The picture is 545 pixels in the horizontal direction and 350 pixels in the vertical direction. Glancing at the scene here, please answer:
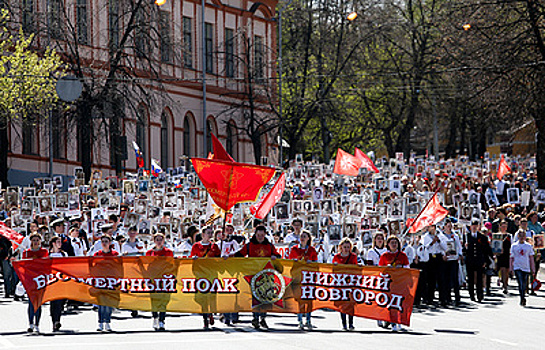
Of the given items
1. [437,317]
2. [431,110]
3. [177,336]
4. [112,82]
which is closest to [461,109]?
[431,110]

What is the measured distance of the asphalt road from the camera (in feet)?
49.5

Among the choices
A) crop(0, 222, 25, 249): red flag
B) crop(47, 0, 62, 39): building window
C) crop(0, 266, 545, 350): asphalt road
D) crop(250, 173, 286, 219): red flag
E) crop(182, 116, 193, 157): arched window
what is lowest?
crop(0, 266, 545, 350): asphalt road

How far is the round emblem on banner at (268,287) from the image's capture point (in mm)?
17203

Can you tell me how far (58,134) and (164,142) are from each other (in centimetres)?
1020

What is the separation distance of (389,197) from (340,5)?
3312cm

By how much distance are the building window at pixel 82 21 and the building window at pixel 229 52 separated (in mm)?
11489

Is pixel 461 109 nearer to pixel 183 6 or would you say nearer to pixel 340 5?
pixel 340 5

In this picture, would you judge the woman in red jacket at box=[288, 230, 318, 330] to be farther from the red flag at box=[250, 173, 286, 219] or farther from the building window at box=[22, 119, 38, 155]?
the building window at box=[22, 119, 38, 155]

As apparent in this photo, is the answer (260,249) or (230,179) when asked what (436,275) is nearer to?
(260,249)

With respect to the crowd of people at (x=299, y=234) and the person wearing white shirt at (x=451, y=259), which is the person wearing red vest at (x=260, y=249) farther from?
the person wearing white shirt at (x=451, y=259)

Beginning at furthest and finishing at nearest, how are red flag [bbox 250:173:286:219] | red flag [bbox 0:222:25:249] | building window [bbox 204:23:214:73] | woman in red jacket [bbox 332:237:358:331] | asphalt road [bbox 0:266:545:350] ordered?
building window [bbox 204:23:214:73] → red flag [bbox 250:173:286:219] → red flag [bbox 0:222:25:249] → woman in red jacket [bbox 332:237:358:331] → asphalt road [bbox 0:266:545:350]

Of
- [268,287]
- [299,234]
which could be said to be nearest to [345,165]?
[299,234]

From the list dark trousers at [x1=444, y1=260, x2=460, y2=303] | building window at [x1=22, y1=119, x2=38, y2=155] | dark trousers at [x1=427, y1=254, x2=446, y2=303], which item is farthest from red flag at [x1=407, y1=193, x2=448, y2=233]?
building window at [x1=22, y1=119, x2=38, y2=155]

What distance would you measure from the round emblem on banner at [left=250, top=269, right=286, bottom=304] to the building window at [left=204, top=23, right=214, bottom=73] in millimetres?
38803
